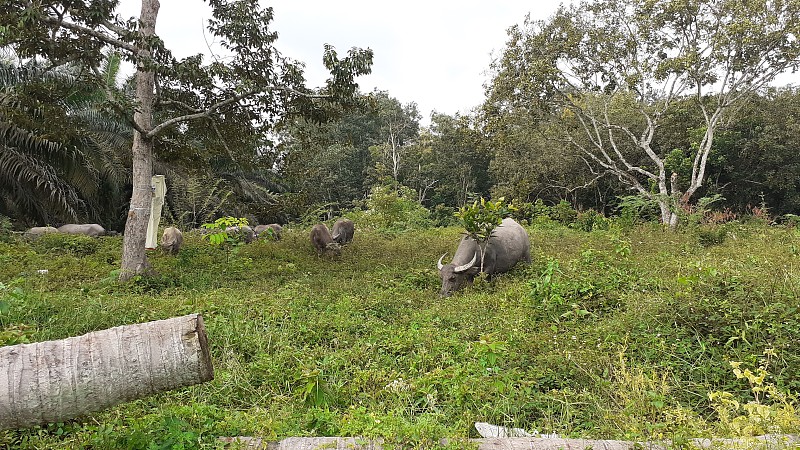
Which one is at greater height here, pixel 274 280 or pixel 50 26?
pixel 50 26

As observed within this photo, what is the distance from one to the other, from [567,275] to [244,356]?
4.08 metres

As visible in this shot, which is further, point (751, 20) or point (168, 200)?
point (168, 200)

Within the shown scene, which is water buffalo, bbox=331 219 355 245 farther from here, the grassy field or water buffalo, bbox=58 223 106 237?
water buffalo, bbox=58 223 106 237

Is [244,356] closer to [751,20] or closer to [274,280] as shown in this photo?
[274,280]

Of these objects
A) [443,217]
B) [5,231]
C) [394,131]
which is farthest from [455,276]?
[394,131]

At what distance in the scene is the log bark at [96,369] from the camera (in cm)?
220

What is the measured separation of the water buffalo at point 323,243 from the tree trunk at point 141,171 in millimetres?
3511

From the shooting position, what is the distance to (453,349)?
4480 mm

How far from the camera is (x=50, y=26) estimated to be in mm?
7258

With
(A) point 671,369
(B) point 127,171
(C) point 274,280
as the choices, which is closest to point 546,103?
(C) point 274,280

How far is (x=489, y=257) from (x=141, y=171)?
560cm

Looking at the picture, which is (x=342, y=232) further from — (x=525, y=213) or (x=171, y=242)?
(x=525, y=213)

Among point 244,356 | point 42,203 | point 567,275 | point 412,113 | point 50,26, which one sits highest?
point 412,113

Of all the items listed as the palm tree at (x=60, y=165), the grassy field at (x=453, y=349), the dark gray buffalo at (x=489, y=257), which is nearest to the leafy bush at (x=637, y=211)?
the grassy field at (x=453, y=349)
